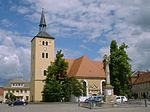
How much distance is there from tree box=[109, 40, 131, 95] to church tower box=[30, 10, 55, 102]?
2544cm

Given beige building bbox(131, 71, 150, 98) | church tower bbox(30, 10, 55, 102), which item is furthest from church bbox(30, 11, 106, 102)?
beige building bbox(131, 71, 150, 98)

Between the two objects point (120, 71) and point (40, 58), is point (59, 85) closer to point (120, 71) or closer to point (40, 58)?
point (120, 71)

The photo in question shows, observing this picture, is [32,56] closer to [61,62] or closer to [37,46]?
[37,46]

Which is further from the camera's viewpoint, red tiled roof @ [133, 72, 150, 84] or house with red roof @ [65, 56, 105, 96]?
red tiled roof @ [133, 72, 150, 84]

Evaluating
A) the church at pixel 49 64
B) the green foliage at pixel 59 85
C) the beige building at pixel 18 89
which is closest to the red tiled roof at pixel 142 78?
the church at pixel 49 64

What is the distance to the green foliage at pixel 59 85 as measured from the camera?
65.1 m

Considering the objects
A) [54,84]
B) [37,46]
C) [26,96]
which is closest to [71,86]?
[54,84]

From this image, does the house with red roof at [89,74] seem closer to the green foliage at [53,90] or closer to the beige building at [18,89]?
the green foliage at [53,90]

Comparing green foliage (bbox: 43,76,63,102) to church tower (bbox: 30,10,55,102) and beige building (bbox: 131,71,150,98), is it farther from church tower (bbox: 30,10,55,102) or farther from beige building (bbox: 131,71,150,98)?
beige building (bbox: 131,71,150,98)

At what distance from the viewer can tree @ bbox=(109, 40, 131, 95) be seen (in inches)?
2299

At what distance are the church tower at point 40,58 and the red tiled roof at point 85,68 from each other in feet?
22.2

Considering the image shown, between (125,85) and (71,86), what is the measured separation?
13.7m

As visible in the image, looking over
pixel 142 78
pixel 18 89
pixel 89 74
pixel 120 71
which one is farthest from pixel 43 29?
pixel 18 89

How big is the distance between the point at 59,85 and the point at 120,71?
1484 centimetres
